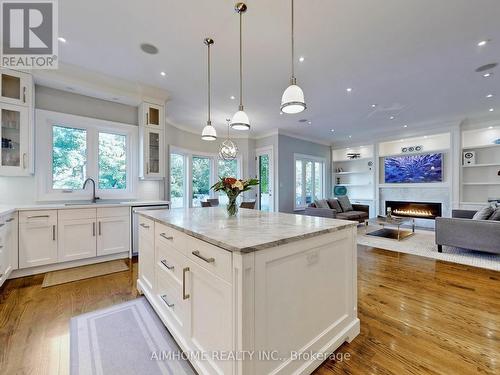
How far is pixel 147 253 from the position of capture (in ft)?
7.41

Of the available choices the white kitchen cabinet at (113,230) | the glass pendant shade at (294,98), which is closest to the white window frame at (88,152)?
the white kitchen cabinet at (113,230)

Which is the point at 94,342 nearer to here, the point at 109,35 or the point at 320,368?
the point at 320,368

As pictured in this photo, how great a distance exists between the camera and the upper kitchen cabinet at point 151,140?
3975 mm

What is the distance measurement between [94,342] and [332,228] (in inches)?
79.8

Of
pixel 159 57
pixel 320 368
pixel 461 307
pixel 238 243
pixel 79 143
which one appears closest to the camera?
pixel 238 243

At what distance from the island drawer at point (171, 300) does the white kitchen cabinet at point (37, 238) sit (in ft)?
7.05

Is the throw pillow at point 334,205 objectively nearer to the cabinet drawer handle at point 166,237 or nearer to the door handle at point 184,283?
the cabinet drawer handle at point 166,237

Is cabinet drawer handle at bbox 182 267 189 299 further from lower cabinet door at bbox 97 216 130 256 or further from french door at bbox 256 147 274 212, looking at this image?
french door at bbox 256 147 274 212

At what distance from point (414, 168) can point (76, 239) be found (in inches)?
329

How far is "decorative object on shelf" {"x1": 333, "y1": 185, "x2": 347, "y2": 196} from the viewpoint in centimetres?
826

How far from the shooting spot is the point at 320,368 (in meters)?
1.47

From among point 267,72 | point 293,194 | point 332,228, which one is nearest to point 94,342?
point 332,228

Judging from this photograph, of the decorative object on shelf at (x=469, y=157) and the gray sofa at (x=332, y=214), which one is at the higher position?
the decorative object on shelf at (x=469, y=157)

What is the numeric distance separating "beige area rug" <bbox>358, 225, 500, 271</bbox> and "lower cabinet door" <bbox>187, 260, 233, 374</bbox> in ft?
12.9
